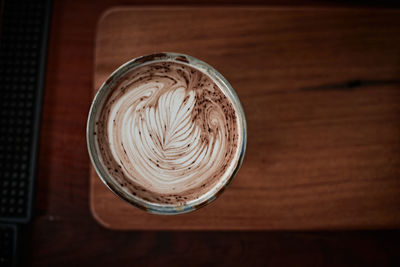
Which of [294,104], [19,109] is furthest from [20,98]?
[294,104]

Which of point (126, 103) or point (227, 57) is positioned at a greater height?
point (227, 57)

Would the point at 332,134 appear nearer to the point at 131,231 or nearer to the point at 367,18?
the point at 367,18

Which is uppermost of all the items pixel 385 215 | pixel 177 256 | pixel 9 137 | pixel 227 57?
pixel 227 57

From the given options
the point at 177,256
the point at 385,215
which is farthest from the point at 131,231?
the point at 385,215

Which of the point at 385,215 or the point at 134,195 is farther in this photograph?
the point at 385,215

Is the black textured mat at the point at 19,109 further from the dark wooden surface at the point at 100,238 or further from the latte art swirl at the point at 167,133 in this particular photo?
the latte art swirl at the point at 167,133

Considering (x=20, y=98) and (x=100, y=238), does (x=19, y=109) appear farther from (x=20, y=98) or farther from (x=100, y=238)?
(x=100, y=238)

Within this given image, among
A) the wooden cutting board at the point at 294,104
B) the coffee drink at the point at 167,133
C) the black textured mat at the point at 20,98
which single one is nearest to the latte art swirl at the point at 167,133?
the coffee drink at the point at 167,133
